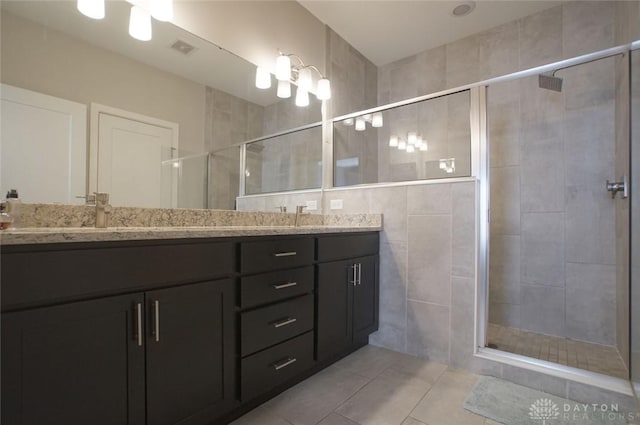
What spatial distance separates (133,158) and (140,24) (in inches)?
26.5

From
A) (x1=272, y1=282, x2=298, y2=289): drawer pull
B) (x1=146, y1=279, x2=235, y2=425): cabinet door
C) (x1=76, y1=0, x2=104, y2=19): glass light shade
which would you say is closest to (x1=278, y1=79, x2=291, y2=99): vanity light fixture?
(x1=76, y1=0, x2=104, y2=19): glass light shade

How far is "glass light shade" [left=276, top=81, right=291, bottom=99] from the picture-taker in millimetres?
2293

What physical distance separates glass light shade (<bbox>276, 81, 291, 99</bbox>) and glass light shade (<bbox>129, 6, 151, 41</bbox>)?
96cm

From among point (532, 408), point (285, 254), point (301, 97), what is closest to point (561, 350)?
point (532, 408)

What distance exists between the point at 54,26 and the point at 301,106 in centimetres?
157

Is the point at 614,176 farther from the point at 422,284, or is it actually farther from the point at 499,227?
the point at 422,284

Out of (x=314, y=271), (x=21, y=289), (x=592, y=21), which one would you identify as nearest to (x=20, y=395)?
(x=21, y=289)

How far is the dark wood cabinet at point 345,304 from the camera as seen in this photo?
1.74m

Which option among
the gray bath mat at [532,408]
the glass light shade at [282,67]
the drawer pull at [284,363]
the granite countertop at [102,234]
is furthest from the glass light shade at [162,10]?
the gray bath mat at [532,408]

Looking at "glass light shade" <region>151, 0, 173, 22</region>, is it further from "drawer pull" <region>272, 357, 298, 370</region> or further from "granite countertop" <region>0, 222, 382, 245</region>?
"drawer pull" <region>272, 357, 298, 370</region>

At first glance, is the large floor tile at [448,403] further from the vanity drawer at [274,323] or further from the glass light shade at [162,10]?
the glass light shade at [162,10]

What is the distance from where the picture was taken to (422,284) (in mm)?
2068

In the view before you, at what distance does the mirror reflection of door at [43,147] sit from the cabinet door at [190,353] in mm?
672

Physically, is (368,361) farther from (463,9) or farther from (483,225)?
(463,9)
